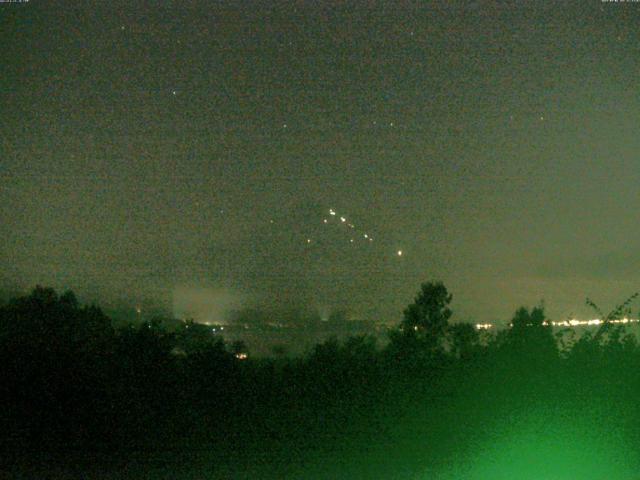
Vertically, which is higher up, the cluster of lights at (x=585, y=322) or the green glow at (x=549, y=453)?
the cluster of lights at (x=585, y=322)

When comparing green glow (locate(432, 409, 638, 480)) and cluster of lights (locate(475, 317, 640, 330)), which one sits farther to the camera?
cluster of lights (locate(475, 317, 640, 330))

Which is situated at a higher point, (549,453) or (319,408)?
(319,408)

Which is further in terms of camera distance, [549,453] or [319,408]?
[319,408]

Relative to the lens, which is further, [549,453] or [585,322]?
[585,322]

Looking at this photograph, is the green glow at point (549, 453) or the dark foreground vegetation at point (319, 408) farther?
the dark foreground vegetation at point (319, 408)

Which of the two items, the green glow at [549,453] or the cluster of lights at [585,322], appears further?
the cluster of lights at [585,322]

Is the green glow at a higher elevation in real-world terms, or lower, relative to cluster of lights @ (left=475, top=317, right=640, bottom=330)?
lower

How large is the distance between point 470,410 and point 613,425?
5.35 feet

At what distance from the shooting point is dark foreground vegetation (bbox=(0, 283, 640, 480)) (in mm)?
8039

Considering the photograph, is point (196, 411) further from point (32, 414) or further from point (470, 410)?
point (470, 410)

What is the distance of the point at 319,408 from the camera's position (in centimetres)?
954

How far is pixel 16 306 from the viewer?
16156 millimetres

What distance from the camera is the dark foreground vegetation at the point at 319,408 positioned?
804cm

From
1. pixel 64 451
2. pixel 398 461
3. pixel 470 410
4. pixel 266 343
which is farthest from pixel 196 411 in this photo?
pixel 266 343
